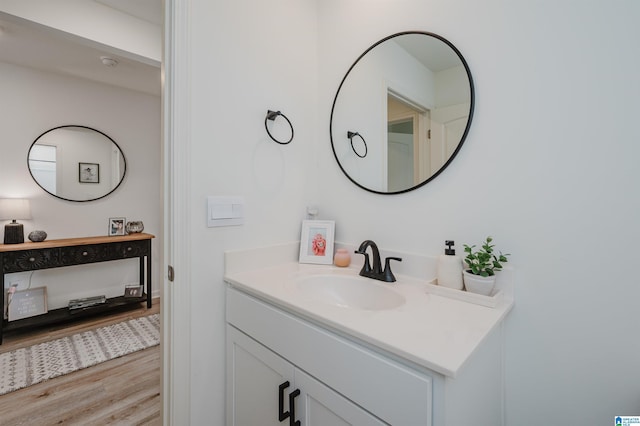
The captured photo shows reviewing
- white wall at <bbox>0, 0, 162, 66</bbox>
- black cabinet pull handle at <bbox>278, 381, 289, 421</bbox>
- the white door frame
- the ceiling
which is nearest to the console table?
the ceiling

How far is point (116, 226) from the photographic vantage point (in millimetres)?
2934

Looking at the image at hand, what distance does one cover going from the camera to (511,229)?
884mm

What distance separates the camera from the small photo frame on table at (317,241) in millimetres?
1338

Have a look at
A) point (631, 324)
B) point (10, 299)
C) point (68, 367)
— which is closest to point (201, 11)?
point (631, 324)

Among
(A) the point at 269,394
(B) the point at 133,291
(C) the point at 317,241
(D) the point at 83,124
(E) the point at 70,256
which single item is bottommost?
(B) the point at 133,291

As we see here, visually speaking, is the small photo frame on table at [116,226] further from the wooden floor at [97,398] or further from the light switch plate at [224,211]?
the light switch plate at [224,211]

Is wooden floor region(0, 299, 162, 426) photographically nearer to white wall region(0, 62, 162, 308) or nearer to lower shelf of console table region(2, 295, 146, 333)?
lower shelf of console table region(2, 295, 146, 333)

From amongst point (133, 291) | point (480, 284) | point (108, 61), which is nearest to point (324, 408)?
point (480, 284)

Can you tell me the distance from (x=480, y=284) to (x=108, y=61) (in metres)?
3.24

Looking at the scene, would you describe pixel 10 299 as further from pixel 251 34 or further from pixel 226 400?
pixel 251 34

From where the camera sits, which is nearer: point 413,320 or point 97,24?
point 413,320

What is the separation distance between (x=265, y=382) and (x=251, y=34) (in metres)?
1.44

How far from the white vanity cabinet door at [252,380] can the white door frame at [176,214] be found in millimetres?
166

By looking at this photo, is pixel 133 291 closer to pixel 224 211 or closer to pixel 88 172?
pixel 88 172
